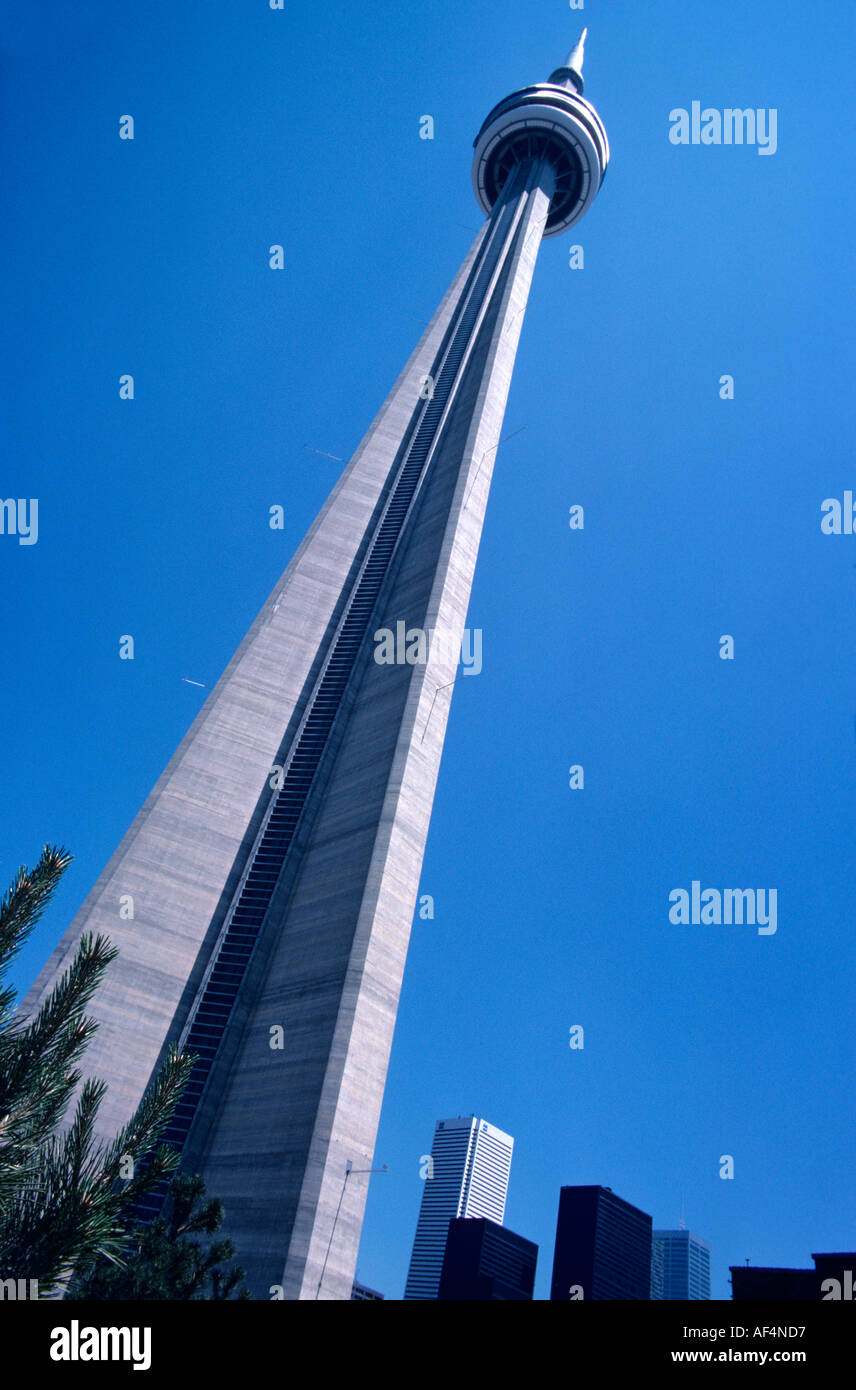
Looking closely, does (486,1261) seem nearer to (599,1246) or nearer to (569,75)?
(599,1246)

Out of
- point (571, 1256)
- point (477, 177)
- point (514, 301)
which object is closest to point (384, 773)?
point (514, 301)

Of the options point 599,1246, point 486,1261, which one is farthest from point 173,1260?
point 599,1246

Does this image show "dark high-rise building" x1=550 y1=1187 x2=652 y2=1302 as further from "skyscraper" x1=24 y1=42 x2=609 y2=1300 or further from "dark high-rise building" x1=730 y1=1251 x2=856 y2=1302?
"skyscraper" x1=24 y1=42 x2=609 y2=1300

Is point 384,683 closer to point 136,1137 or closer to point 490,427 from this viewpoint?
point 490,427

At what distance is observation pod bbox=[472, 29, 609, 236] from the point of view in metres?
→ 67.3

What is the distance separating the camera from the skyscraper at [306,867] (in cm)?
2338

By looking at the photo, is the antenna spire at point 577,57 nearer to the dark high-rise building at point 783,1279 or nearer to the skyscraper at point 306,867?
the skyscraper at point 306,867

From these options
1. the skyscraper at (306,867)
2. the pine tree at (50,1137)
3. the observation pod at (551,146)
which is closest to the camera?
the pine tree at (50,1137)

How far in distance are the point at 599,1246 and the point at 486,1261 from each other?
63.2ft

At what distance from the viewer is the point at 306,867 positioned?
1266 inches

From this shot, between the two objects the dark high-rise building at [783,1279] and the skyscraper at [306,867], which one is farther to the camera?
→ the dark high-rise building at [783,1279]

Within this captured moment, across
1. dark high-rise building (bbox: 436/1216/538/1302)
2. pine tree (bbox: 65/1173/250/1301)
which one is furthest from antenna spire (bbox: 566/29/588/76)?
dark high-rise building (bbox: 436/1216/538/1302)

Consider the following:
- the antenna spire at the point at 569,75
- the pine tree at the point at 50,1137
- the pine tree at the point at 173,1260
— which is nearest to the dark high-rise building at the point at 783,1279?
the pine tree at the point at 173,1260

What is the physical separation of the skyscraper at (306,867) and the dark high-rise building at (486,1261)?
12318 cm
